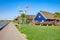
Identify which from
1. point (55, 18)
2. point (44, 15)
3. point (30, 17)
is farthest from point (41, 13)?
point (30, 17)

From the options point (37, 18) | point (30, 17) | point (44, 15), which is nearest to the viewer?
point (44, 15)

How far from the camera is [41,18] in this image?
75.1m

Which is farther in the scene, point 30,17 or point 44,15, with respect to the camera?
point 30,17

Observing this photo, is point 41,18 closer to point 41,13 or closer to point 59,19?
point 41,13

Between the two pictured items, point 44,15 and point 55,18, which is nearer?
point 44,15

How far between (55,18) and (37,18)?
25.5 ft

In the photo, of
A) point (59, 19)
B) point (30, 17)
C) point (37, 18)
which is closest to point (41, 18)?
point (37, 18)

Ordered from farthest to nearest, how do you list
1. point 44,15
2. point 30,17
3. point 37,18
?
1. point 30,17
2. point 37,18
3. point 44,15

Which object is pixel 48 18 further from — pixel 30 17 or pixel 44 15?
pixel 30 17

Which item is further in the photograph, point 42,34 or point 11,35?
point 42,34

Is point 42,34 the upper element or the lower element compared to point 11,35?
lower

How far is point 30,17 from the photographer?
376ft

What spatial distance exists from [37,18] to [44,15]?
6310 mm

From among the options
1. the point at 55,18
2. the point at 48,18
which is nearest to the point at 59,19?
the point at 55,18
